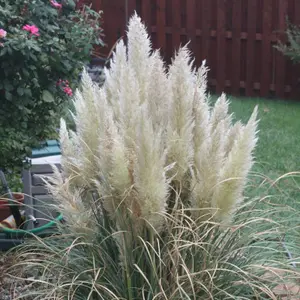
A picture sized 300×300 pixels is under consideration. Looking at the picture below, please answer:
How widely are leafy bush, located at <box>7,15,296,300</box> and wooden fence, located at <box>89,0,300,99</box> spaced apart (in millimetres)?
8652

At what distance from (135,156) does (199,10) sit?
9573 millimetres

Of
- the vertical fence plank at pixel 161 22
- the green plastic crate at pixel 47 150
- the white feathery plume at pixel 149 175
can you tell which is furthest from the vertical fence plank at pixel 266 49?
the white feathery plume at pixel 149 175

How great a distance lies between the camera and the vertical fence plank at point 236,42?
38.3 feet

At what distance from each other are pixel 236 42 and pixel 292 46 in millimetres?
1318

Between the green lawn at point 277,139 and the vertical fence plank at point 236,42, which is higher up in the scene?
the vertical fence plank at point 236,42

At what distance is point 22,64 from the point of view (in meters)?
4.02

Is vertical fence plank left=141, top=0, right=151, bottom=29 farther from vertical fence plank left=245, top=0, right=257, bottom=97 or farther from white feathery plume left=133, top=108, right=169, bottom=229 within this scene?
white feathery plume left=133, top=108, right=169, bottom=229

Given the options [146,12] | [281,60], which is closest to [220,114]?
[281,60]

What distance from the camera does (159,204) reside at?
2633mm

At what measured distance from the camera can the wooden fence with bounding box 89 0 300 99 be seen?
11.4 meters

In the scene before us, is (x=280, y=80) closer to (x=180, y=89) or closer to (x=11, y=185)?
(x=11, y=185)

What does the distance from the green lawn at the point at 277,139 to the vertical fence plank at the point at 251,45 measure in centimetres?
49

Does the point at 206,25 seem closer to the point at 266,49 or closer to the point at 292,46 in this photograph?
the point at 266,49

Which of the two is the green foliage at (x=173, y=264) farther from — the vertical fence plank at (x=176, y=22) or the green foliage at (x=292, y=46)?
the vertical fence plank at (x=176, y=22)
